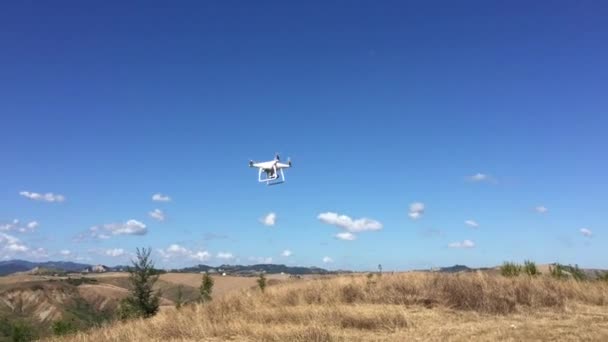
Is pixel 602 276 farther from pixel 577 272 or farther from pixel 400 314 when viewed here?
pixel 400 314

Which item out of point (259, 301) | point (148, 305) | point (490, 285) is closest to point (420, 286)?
point (490, 285)

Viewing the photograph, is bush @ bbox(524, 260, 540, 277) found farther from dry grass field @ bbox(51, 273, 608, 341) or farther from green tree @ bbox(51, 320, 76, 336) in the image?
green tree @ bbox(51, 320, 76, 336)

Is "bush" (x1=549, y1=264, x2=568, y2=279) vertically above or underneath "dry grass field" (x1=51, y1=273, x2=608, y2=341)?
above

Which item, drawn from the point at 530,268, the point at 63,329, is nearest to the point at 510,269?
the point at 530,268

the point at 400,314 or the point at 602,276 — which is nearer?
the point at 400,314

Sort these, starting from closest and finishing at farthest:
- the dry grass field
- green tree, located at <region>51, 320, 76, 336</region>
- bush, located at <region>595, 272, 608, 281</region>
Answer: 1. the dry grass field
2. green tree, located at <region>51, 320, 76, 336</region>
3. bush, located at <region>595, 272, 608, 281</region>

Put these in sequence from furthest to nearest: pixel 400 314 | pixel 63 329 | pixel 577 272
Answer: pixel 63 329 < pixel 577 272 < pixel 400 314

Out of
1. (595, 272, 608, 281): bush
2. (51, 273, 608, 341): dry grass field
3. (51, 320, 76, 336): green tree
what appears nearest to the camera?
(51, 273, 608, 341): dry grass field

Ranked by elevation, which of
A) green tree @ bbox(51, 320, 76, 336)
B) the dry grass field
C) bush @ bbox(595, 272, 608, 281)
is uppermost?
bush @ bbox(595, 272, 608, 281)

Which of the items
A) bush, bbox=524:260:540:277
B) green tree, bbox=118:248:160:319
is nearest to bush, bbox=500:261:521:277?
bush, bbox=524:260:540:277
